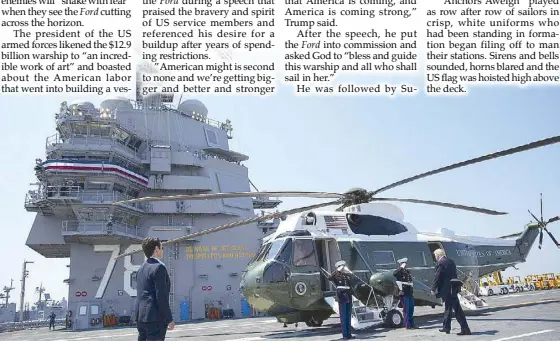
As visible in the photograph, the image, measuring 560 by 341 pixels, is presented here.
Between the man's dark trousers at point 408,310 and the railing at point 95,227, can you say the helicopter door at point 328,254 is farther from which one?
the railing at point 95,227

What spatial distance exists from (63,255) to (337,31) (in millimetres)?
32093

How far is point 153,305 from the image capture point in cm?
518

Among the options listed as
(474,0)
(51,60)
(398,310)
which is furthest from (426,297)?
(51,60)

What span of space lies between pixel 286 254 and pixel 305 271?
707 mm

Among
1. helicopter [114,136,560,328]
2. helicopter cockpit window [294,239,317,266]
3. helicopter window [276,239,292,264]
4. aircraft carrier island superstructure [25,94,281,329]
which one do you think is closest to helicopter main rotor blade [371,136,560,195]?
helicopter [114,136,560,328]

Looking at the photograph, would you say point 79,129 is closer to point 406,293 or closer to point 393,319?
point 393,319

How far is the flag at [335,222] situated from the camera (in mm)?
13117

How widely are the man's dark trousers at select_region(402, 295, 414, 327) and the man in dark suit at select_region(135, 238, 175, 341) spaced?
25.2 feet

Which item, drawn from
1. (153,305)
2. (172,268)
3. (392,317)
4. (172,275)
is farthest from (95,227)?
(153,305)

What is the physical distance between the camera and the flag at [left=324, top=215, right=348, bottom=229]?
13117 millimetres

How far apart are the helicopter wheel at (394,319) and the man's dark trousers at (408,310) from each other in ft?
1.21

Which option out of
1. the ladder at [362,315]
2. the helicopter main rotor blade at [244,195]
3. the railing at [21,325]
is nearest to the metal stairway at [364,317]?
the ladder at [362,315]

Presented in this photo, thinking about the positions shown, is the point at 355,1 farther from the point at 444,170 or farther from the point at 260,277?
the point at 260,277

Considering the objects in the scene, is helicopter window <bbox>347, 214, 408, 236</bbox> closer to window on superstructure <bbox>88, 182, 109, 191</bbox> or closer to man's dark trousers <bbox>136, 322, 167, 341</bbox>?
man's dark trousers <bbox>136, 322, 167, 341</bbox>
